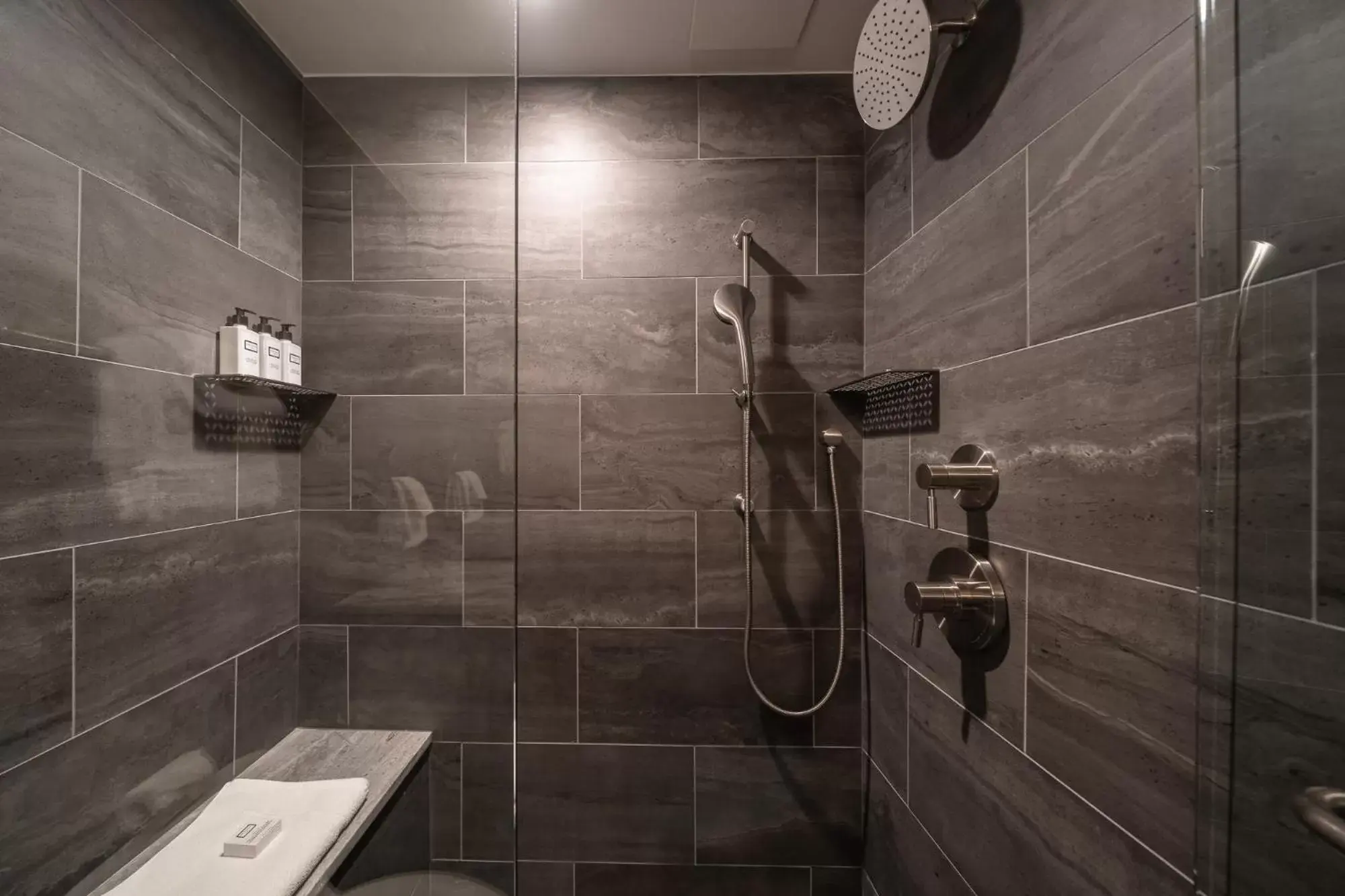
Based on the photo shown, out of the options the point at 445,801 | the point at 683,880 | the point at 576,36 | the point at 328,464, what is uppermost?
the point at 576,36

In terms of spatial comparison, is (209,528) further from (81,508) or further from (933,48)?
(933,48)

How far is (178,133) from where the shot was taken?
0.46 metres

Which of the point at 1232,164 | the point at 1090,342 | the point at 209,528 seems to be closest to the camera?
the point at 1232,164

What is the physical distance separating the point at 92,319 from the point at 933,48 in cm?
113

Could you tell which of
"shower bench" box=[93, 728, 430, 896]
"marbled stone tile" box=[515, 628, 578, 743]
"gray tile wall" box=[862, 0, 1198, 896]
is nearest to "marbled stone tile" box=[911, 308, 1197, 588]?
"gray tile wall" box=[862, 0, 1198, 896]

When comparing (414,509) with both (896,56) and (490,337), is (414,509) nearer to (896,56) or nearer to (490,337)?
(490,337)

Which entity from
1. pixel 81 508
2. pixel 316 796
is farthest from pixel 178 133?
pixel 316 796

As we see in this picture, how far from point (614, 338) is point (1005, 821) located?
1.18m

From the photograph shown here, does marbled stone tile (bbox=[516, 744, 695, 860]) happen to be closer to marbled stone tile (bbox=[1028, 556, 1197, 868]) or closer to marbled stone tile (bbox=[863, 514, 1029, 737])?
marbled stone tile (bbox=[863, 514, 1029, 737])

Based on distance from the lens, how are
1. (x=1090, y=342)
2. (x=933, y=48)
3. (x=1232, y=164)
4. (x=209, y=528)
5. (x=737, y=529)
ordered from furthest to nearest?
(x=737, y=529) → (x=933, y=48) → (x=1090, y=342) → (x=209, y=528) → (x=1232, y=164)

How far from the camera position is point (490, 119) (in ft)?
2.21

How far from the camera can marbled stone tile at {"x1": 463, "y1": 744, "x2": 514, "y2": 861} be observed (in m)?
0.69

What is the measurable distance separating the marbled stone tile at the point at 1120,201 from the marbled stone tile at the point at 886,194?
0.38 metres

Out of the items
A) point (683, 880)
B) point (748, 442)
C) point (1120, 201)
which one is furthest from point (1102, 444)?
point (683, 880)
